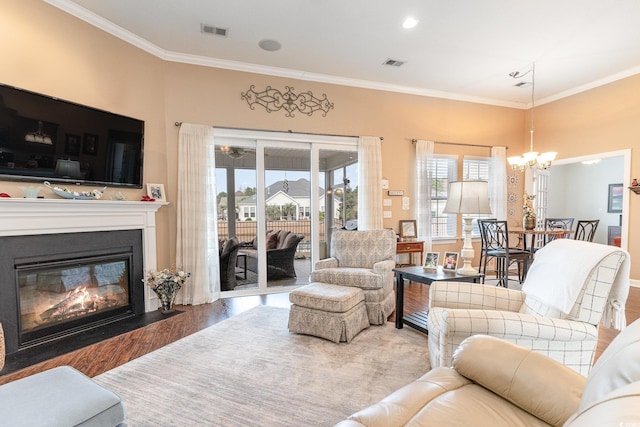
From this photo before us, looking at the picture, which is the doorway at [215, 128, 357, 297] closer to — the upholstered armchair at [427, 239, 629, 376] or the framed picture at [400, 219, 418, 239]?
the framed picture at [400, 219, 418, 239]

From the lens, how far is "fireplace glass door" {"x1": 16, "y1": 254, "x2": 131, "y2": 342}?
2.75m

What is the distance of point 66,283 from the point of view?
3.04 m

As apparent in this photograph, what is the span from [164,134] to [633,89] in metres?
6.79

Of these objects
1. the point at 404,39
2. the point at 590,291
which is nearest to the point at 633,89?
the point at 404,39

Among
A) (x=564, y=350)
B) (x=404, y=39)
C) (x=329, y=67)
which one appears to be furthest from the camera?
(x=329, y=67)

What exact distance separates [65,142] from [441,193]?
17.8 feet

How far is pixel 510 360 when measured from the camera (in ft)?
4.09

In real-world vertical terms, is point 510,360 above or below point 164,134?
below

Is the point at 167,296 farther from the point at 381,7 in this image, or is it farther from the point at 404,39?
the point at 404,39

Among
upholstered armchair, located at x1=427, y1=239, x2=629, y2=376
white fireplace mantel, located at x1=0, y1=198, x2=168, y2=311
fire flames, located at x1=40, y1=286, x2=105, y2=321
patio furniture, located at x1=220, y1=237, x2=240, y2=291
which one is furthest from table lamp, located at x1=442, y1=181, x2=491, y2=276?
fire flames, located at x1=40, y1=286, x2=105, y2=321

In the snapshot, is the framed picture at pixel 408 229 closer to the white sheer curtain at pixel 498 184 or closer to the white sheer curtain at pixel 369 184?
the white sheer curtain at pixel 369 184

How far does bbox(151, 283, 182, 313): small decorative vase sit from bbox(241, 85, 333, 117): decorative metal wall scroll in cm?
258

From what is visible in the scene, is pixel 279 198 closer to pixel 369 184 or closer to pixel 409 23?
pixel 369 184

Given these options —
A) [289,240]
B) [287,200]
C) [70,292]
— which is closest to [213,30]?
[287,200]
